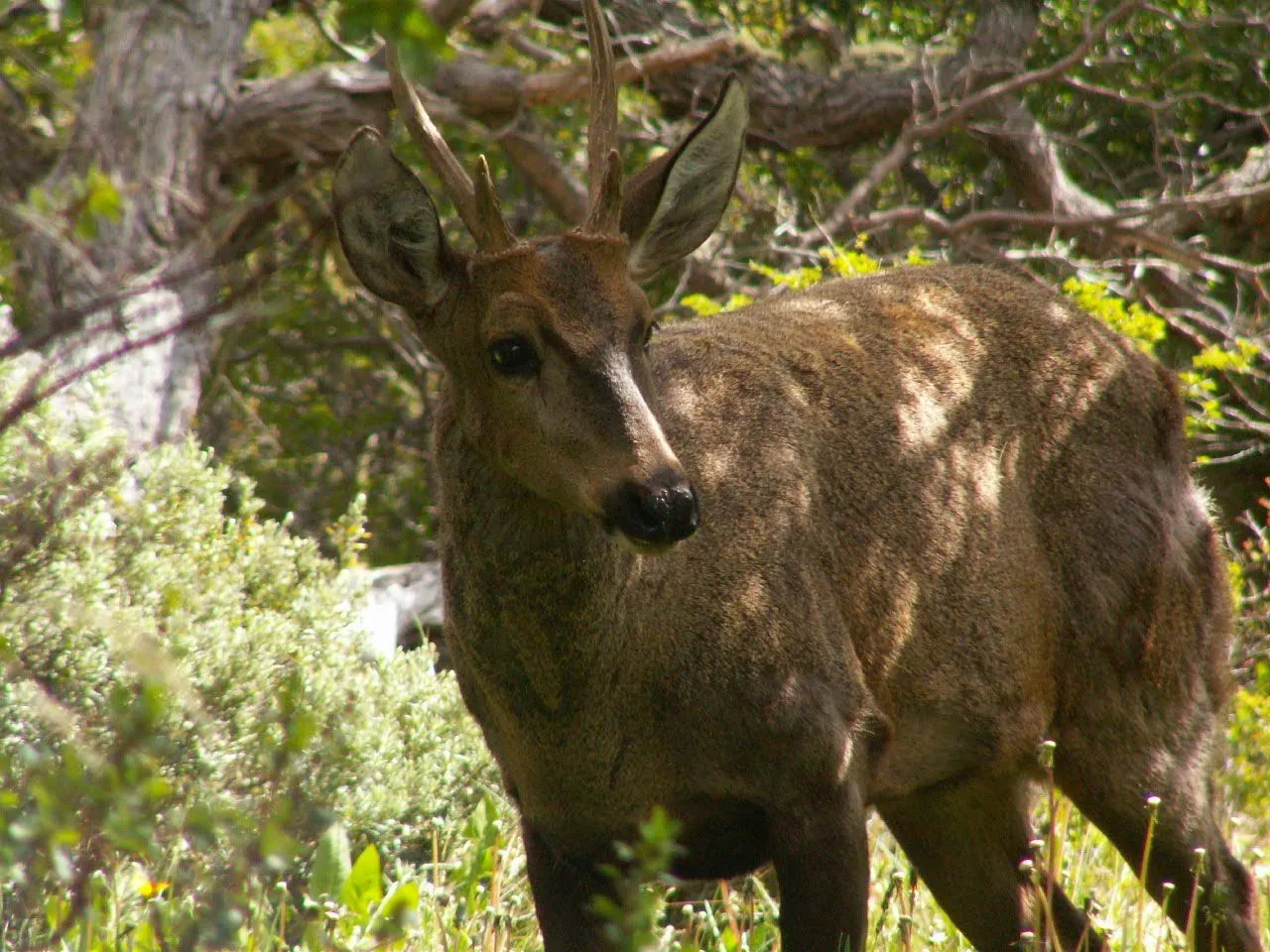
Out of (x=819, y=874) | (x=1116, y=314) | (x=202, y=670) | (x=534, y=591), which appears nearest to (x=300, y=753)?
(x=534, y=591)

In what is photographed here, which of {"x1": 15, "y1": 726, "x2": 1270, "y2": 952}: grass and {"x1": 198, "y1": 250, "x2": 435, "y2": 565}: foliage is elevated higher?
{"x1": 15, "y1": 726, "x2": 1270, "y2": 952}: grass

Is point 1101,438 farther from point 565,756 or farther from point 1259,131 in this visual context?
point 1259,131

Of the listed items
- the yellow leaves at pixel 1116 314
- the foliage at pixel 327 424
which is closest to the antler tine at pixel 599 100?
the yellow leaves at pixel 1116 314

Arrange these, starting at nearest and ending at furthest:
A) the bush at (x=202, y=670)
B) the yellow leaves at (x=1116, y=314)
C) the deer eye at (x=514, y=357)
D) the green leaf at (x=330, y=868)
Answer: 1. the deer eye at (x=514, y=357)
2. the bush at (x=202, y=670)
3. the green leaf at (x=330, y=868)
4. the yellow leaves at (x=1116, y=314)

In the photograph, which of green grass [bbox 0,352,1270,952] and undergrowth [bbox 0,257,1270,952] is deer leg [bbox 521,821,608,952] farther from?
green grass [bbox 0,352,1270,952]

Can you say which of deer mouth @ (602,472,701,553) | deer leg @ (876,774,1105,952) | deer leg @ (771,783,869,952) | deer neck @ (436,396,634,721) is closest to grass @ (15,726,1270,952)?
deer leg @ (876,774,1105,952)

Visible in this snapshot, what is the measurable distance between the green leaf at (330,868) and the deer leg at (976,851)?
1.77 metres

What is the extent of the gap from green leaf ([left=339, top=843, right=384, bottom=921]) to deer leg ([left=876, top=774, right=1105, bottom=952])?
1.66 metres

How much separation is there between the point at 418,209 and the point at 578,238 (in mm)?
416

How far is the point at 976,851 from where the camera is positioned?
5438 millimetres

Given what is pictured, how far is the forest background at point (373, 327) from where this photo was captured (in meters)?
3.47

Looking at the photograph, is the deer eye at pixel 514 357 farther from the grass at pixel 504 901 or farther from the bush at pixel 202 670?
the grass at pixel 504 901

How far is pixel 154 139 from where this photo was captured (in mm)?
8789

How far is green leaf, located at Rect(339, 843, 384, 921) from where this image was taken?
4.92 metres
